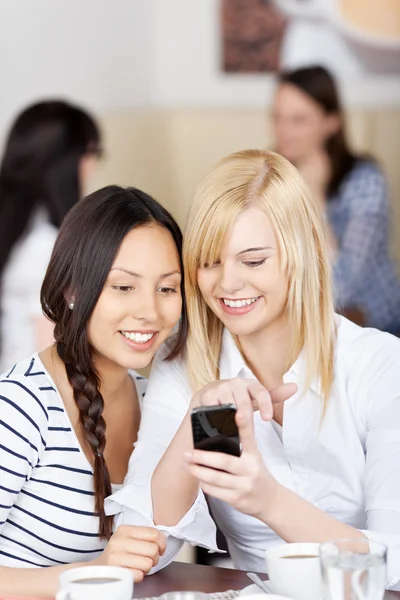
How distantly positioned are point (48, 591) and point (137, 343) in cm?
38

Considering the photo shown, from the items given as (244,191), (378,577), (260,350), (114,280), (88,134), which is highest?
(88,134)

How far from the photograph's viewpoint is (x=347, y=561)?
98 centimetres

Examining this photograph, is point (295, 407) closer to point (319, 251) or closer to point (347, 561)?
point (319, 251)

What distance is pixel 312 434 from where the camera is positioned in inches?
58.2

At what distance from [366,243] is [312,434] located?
2081mm

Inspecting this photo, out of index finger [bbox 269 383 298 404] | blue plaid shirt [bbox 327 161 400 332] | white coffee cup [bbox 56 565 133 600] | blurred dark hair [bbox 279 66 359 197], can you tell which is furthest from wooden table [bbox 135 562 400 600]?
blurred dark hair [bbox 279 66 359 197]

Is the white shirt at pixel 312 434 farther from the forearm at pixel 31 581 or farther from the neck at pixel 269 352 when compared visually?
the forearm at pixel 31 581

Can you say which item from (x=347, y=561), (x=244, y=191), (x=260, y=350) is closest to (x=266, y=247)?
(x=244, y=191)

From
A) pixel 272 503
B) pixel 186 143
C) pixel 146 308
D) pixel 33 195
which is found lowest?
pixel 272 503

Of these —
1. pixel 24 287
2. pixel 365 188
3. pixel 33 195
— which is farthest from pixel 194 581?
pixel 365 188

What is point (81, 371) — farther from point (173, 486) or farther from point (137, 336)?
point (173, 486)

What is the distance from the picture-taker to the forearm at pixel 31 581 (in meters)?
1.19

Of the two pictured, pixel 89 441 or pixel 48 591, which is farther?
pixel 89 441

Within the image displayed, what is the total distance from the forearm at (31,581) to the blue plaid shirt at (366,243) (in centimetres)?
234
